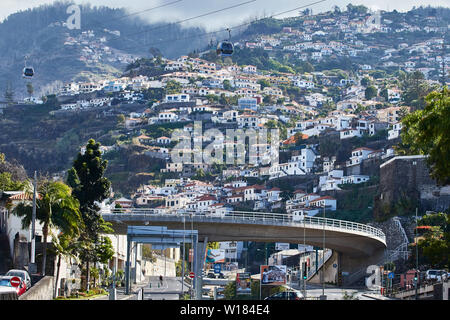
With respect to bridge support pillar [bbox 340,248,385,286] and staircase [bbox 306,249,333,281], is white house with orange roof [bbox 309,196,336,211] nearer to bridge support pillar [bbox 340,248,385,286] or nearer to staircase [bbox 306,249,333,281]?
staircase [bbox 306,249,333,281]

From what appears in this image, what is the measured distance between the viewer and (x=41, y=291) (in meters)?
43.7

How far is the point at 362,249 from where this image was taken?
93688mm

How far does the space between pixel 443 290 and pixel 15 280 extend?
2137 cm

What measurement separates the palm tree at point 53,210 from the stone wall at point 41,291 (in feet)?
28.1

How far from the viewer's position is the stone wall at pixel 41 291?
4100 centimetres

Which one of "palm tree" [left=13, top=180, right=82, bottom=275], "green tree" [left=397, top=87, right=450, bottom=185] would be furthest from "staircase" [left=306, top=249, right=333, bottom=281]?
"green tree" [left=397, top=87, right=450, bottom=185]

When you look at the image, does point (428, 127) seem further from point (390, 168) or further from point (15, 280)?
point (390, 168)

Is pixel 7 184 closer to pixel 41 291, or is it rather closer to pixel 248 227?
pixel 248 227

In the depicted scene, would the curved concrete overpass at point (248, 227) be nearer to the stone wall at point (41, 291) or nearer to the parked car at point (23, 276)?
the stone wall at point (41, 291)

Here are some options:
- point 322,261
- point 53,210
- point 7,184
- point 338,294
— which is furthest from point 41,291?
point 322,261

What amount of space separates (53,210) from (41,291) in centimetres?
1235

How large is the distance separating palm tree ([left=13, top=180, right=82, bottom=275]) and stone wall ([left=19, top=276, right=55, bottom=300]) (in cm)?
858
